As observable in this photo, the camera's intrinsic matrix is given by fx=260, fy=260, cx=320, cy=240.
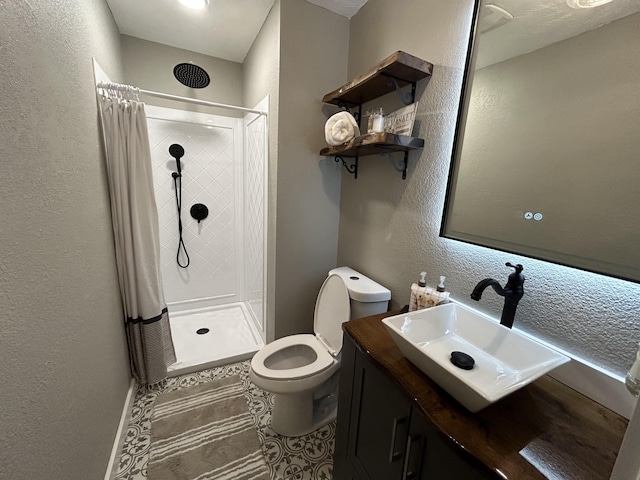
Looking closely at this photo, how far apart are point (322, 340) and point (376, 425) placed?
748 mm

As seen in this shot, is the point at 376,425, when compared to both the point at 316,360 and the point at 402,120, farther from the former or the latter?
the point at 402,120

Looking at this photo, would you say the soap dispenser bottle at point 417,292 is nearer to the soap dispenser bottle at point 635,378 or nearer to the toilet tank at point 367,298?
the toilet tank at point 367,298

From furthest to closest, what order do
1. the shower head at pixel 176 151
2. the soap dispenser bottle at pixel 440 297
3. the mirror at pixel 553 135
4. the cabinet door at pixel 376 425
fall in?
the shower head at pixel 176 151 → the soap dispenser bottle at pixel 440 297 → the cabinet door at pixel 376 425 → the mirror at pixel 553 135

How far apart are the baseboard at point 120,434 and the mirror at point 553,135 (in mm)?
1942

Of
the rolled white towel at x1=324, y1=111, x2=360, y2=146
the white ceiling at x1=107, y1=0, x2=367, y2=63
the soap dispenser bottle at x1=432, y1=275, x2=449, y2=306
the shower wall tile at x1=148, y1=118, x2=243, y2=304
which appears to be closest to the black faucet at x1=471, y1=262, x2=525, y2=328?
the soap dispenser bottle at x1=432, y1=275, x2=449, y2=306

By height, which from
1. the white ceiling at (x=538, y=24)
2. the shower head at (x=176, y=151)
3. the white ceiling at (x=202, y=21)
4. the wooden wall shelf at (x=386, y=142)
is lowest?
the wooden wall shelf at (x=386, y=142)

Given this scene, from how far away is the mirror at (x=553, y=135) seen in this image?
69 cm

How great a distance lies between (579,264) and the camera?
770mm

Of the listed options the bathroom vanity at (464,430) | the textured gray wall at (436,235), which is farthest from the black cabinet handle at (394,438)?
the textured gray wall at (436,235)

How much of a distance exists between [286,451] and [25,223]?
152 cm

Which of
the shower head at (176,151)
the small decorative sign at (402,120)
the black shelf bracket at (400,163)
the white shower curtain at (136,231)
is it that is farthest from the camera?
the shower head at (176,151)

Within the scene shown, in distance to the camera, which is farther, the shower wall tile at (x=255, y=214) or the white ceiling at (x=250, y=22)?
the shower wall tile at (x=255, y=214)

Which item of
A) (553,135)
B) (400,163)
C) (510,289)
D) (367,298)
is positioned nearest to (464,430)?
(510,289)

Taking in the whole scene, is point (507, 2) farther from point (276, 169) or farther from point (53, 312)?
point (53, 312)
